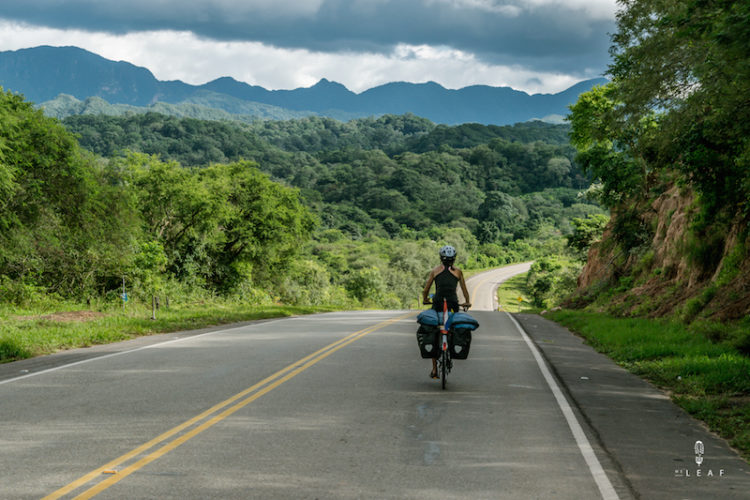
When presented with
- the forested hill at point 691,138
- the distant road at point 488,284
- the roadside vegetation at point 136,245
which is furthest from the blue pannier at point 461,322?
the distant road at point 488,284

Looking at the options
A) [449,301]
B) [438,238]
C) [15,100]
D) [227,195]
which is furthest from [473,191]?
[449,301]

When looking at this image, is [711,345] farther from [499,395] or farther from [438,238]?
[438,238]

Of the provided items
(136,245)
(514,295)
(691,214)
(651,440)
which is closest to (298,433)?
(651,440)

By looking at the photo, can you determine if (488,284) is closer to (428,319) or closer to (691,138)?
(691,138)

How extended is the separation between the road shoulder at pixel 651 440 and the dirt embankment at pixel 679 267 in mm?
6410

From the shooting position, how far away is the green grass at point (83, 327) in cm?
1399

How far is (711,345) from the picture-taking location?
13656 mm

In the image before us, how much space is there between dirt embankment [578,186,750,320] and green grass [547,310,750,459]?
4.03 ft

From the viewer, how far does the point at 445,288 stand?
1034 centimetres

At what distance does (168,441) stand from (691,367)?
28.3 ft

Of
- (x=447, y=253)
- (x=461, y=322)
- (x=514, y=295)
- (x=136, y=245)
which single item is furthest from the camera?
(x=514, y=295)

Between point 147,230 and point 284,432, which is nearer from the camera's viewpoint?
point 284,432

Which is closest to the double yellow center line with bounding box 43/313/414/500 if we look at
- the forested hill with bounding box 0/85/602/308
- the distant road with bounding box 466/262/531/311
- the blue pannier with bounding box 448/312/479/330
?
the blue pannier with bounding box 448/312/479/330

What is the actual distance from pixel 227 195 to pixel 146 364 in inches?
1098
